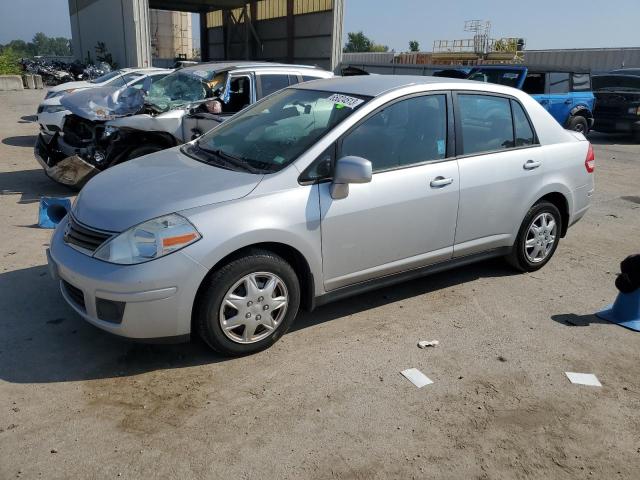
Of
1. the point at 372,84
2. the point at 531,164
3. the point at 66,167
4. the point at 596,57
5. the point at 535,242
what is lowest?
the point at 535,242

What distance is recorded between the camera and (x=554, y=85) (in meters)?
12.2

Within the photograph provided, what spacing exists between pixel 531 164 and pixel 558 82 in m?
8.84

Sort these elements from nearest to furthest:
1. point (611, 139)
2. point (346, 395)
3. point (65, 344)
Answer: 1. point (346, 395)
2. point (65, 344)
3. point (611, 139)

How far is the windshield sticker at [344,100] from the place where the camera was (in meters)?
3.93

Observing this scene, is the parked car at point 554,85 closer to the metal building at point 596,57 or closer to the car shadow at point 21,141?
the car shadow at point 21,141

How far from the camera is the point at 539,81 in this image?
12094mm

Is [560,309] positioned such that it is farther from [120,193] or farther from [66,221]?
[66,221]

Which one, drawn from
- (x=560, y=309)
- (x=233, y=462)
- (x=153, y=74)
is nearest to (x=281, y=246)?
(x=233, y=462)

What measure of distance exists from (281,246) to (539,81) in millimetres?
10545

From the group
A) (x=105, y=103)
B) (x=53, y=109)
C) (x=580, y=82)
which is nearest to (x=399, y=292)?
(x=105, y=103)

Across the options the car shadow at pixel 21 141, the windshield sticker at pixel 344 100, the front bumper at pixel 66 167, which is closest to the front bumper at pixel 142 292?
the windshield sticker at pixel 344 100

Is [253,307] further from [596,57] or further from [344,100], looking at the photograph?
[596,57]

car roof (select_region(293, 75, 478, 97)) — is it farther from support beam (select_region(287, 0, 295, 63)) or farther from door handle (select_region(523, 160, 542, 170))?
support beam (select_region(287, 0, 295, 63))

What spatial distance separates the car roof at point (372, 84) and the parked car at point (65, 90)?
484 centimetres
